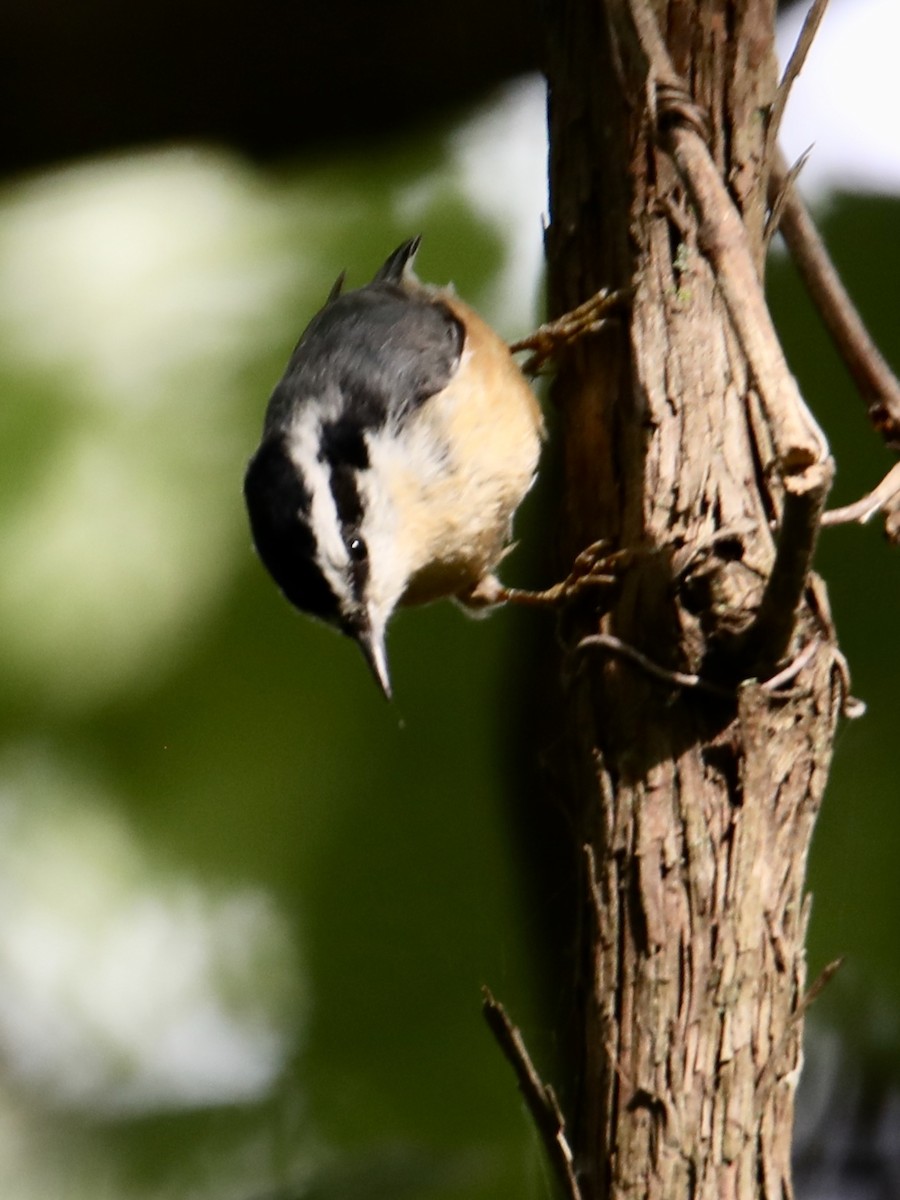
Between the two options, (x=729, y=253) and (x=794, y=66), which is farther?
(x=794, y=66)

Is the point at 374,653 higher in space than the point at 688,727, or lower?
higher

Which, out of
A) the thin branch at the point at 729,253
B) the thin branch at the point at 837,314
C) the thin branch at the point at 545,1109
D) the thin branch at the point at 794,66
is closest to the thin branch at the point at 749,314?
the thin branch at the point at 729,253

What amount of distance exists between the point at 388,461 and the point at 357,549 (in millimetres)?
122

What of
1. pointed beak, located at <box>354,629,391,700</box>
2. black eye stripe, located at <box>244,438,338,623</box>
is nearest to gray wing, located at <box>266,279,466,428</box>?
black eye stripe, located at <box>244,438,338,623</box>

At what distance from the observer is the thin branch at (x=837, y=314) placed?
4.21 feet

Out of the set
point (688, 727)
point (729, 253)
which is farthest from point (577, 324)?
point (688, 727)

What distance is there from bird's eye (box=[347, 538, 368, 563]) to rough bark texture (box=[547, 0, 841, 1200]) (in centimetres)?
24

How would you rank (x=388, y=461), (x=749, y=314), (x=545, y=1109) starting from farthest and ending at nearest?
(x=388, y=461) → (x=545, y=1109) → (x=749, y=314)

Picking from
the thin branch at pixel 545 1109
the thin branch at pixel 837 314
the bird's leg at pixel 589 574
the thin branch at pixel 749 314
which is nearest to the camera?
the thin branch at pixel 749 314

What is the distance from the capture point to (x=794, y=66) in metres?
1.07

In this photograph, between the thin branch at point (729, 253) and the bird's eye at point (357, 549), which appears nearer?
the thin branch at point (729, 253)

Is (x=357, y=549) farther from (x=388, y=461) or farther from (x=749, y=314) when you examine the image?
(x=749, y=314)

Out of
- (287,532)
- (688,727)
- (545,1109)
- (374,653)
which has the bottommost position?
(545,1109)

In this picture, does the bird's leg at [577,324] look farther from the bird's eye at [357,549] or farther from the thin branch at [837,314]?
the bird's eye at [357,549]
